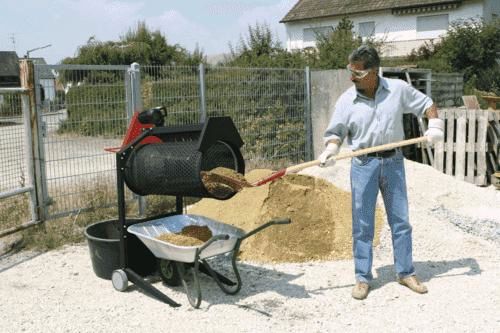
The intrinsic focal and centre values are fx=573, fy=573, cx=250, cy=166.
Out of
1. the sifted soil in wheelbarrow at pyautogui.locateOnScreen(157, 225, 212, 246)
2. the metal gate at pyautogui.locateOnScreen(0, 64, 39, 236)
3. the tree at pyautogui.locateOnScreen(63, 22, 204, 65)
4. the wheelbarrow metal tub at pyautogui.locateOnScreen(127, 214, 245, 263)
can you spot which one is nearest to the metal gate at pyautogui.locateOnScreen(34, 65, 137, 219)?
the metal gate at pyautogui.locateOnScreen(0, 64, 39, 236)

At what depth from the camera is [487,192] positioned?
868 cm

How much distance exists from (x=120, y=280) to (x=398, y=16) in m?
26.3

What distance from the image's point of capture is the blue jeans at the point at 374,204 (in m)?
4.68

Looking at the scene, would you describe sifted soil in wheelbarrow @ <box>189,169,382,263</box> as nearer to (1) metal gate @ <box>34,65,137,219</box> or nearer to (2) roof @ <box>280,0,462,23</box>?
(1) metal gate @ <box>34,65,137,219</box>

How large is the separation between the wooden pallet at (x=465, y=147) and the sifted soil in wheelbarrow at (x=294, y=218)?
160 inches

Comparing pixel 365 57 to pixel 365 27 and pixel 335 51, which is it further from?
pixel 365 27

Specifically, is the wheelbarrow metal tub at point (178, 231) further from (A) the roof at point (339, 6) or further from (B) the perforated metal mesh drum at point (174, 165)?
(A) the roof at point (339, 6)

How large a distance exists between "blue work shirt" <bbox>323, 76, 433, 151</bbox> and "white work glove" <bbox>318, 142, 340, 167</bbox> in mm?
79

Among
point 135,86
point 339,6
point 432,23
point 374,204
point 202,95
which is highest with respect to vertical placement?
point 339,6

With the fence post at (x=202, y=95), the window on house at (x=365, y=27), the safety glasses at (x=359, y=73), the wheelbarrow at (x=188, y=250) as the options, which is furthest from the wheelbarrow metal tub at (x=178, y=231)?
the window on house at (x=365, y=27)

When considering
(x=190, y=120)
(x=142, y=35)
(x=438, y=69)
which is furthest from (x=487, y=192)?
(x=142, y=35)

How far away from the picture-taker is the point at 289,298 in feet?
15.4

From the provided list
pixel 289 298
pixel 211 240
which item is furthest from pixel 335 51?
pixel 211 240

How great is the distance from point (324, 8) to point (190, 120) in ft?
81.7
